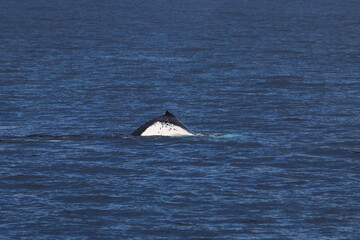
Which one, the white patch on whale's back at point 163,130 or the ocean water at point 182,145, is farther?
the white patch on whale's back at point 163,130

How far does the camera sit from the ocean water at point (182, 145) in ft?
96.6

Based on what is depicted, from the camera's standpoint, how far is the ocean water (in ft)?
96.6

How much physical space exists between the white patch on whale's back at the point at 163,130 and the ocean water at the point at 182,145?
1.69ft

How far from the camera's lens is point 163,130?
41750mm

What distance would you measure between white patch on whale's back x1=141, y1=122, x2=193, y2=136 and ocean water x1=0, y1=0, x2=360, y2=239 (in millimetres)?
516

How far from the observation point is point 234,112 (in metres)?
51.1

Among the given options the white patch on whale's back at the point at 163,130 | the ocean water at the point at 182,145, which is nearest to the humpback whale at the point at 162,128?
the white patch on whale's back at the point at 163,130

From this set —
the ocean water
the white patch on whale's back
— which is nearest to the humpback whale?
the white patch on whale's back

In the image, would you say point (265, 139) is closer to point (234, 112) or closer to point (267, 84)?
point (234, 112)

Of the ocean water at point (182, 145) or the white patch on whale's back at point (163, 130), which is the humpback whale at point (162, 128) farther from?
the ocean water at point (182, 145)

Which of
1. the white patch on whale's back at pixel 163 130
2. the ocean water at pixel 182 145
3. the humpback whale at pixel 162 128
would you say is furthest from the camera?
the white patch on whale's back at pixel 163 130

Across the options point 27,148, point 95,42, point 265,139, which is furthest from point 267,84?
point 95,42

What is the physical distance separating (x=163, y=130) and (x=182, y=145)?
163 cm

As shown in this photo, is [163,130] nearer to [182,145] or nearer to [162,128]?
[162,128]
